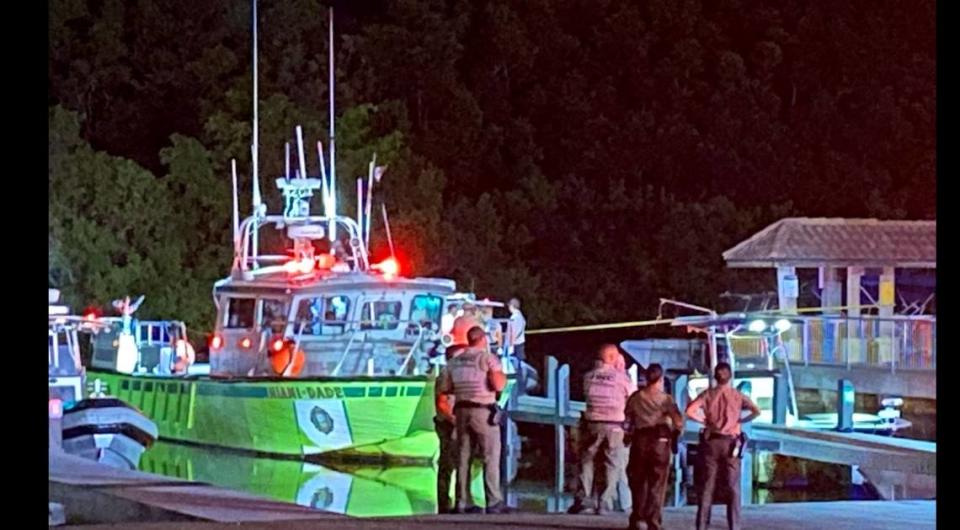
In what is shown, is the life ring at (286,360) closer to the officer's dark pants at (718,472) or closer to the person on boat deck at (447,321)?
the person on boat deck at (447,321)

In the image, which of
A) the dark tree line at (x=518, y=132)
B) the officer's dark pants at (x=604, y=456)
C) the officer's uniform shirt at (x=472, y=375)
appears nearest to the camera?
the officer's uniform shirt at (x=472, y=375)

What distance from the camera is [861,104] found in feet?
94.3

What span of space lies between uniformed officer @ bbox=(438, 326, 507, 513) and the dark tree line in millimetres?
16020

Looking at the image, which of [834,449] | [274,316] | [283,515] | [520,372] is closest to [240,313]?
[274,316]

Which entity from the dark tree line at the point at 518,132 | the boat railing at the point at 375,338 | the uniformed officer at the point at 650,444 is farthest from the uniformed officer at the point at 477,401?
the dark tree line at the point at 518,132

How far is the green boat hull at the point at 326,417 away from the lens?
20906 millimetres

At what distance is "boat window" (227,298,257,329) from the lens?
21938 mm

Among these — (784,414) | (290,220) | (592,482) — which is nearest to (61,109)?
(290,220)

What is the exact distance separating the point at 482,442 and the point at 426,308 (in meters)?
9.28

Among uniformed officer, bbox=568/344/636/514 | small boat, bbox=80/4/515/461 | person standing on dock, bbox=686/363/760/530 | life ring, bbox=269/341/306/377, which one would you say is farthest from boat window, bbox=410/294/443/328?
person standing on dock, bbox=686/363/760/530

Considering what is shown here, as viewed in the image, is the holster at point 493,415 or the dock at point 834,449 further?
the dock at point 834,449

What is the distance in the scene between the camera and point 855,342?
2481 cm

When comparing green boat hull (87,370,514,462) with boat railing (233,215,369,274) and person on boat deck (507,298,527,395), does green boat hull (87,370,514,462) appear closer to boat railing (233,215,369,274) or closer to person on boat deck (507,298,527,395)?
person on boat deck (507,298,527,395)

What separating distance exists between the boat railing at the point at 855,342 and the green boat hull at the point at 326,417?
13.2 feet
